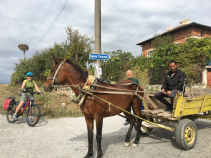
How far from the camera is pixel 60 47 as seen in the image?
48.5ft

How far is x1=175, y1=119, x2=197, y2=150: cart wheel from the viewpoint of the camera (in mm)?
3145

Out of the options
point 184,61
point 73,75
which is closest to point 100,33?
point 73,75

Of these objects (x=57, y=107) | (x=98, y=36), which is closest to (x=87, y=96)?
(x=98, y=36)

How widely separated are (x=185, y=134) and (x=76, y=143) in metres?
2.65

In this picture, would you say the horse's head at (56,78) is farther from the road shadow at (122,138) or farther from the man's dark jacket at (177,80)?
the man's dark jacket at (177,80)

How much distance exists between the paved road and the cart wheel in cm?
16

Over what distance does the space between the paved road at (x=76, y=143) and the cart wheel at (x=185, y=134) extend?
6.5 inches

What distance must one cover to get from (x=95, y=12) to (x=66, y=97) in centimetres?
491

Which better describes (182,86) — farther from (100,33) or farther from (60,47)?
(60,47)

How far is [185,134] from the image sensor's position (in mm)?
3312

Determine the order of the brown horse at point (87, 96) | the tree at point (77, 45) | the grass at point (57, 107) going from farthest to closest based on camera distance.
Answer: the tree at point (77, 45) → the grass at point (57, 107) → the brown horse at point (87, 96)

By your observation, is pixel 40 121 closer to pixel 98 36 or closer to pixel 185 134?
pixel 98 36

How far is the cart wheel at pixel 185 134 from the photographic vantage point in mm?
3145

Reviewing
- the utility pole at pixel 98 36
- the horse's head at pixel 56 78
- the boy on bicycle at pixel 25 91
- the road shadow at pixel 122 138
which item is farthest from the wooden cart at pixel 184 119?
the boy on bicycle at pixel 25 91
